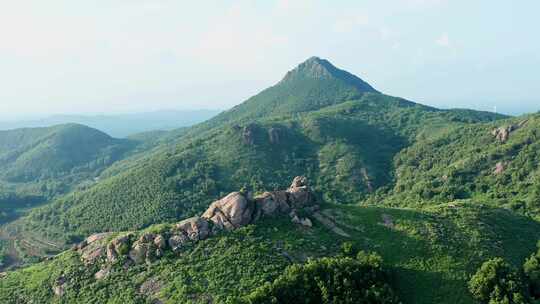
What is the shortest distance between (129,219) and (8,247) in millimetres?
39951

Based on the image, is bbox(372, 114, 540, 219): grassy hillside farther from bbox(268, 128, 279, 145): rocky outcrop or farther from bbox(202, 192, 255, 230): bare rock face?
bbox(202, 192, 255, 230): bare rock face

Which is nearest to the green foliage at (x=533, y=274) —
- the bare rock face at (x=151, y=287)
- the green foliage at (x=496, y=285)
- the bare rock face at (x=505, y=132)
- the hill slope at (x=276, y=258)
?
the hill slope at (x=276, y=258)

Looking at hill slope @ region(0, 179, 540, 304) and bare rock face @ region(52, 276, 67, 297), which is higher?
hill slope @ region(0, 179, 540, 304)

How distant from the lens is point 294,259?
55625mm

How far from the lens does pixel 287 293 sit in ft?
160

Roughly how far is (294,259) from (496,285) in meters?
23.9

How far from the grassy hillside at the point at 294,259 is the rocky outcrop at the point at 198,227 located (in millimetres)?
1296

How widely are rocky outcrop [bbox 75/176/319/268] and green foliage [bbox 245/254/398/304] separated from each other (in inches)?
441

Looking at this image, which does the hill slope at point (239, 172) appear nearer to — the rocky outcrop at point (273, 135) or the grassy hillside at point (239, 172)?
the rocky outcrop at point (273, 135)

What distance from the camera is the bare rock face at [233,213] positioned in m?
60.5

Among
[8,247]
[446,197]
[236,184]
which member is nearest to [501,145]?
[446,197]

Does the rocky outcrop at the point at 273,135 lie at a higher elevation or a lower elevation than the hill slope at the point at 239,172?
higher

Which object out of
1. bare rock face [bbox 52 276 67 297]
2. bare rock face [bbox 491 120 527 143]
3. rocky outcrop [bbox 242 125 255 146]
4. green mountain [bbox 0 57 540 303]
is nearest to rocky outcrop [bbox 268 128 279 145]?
rocky outcrop [bbox 242 125 255 146]

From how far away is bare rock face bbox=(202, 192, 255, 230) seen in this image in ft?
199
